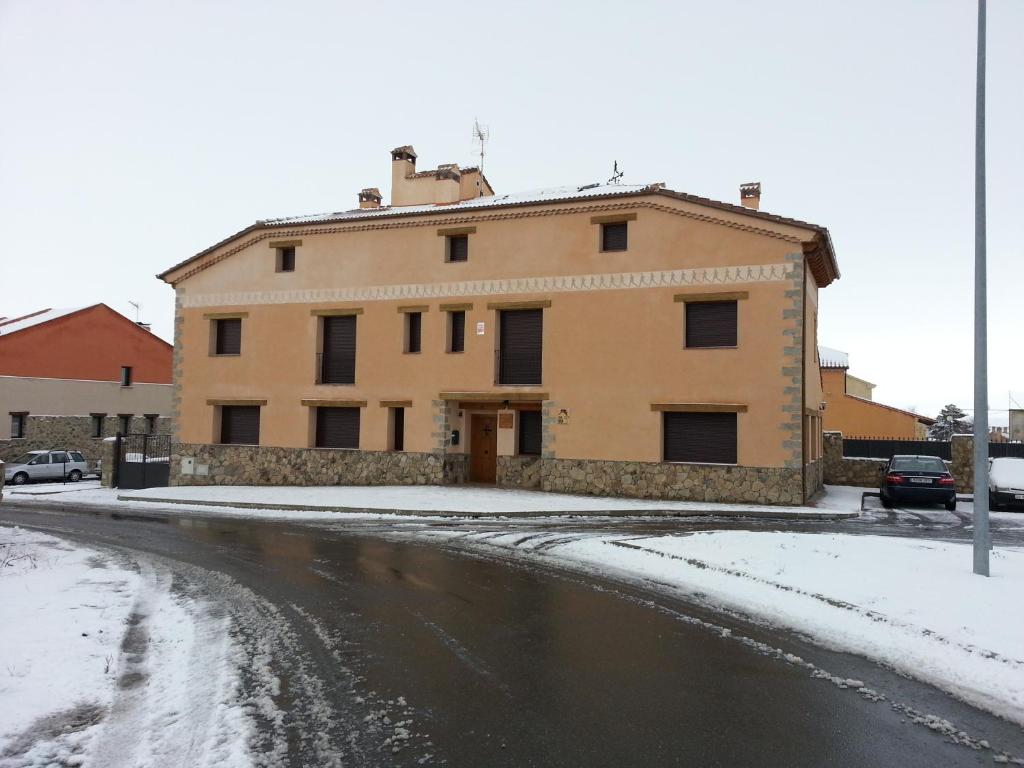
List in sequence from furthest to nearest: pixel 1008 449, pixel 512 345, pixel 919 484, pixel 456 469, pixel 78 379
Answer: pixel 78 379
pixel 1008 449
pixel 456 469
pixel 512 345
pixel 919 484

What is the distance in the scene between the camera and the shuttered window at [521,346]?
21094 millimetres

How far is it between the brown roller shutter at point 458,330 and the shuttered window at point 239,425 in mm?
7750

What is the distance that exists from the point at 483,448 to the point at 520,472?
2.14m

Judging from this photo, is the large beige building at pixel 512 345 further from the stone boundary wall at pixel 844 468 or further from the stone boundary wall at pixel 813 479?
the stone boundary wall at pixel 844 468

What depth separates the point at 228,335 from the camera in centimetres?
2500

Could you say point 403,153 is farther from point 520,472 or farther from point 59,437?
point 59,437

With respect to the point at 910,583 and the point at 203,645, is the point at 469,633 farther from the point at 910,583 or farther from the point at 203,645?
the point at 910,583

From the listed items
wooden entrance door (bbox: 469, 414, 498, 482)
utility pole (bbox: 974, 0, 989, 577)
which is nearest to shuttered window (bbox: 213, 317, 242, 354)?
wooden entrance door (bbox: 469, 414, 498, 482)

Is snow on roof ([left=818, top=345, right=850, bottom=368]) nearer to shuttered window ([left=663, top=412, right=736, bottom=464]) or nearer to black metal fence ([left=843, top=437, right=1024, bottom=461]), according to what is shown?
black metal fence ([left=843, top=437, right=1024, bottom=461])

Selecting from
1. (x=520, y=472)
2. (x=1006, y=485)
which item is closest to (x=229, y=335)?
(x=520, y=472)

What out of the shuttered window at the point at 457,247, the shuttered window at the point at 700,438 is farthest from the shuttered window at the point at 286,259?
the shuttered window at the point at 700,438

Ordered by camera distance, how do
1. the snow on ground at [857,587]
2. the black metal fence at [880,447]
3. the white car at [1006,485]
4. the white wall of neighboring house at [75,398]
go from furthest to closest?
the white wall of neighboring house at [75,398] → the black metal fence at [880,447] → the white car at [1006,485] → the snow on ground at [857,587]

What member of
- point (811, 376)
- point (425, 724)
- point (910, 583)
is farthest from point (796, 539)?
point (811, 376)

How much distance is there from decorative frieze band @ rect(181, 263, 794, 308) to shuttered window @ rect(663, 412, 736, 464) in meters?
3.64
